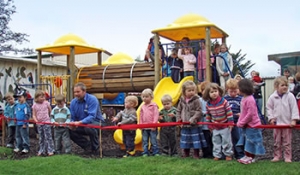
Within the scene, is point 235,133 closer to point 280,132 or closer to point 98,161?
point 280,132

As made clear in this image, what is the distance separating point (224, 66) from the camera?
477 inches

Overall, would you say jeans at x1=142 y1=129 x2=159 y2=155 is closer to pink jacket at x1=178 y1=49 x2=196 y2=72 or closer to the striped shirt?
the striped shirt

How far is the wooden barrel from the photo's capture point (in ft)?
45.5

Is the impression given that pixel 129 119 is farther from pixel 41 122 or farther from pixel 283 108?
pixel 283 108

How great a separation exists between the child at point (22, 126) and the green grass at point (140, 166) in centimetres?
231

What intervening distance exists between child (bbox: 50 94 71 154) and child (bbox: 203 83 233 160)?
133 inches

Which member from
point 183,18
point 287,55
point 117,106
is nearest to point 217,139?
point 183,18

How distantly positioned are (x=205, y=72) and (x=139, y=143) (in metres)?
3.54

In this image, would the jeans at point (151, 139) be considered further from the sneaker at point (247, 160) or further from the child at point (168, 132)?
the sneaker at point (247, 160)

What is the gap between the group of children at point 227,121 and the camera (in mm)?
6785

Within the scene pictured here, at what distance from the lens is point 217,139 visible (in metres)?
7.30

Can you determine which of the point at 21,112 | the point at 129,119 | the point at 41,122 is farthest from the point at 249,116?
the point at 21,112

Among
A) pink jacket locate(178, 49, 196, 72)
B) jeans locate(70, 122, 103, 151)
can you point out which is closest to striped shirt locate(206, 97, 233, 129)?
jeans locate(70, 122, 103, 151)

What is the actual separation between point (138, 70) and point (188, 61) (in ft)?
7.67
